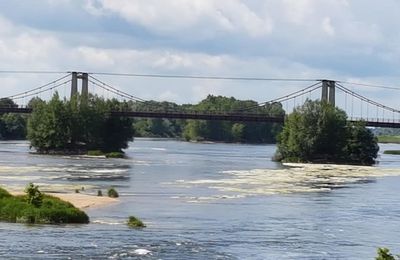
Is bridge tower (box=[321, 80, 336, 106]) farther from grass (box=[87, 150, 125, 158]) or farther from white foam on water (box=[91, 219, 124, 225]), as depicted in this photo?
white foam on water (box=[91, 219, 124, 225])

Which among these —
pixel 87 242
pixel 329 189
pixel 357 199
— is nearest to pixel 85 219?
pixel 87 242

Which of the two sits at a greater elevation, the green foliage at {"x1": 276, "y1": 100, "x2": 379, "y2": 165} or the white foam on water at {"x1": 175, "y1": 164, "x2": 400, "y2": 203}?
the green foliage at {"x1": 276, "y1": 100, "x2": 379, "y2": 165}

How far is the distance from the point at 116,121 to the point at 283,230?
107341 millimetres

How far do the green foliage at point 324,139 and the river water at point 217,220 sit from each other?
4496 centimetres


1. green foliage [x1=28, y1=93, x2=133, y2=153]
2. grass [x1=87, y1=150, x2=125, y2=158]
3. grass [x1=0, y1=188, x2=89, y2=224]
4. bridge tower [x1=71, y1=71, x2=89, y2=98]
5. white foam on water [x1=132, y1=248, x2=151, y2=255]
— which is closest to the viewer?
white foam on water [x1=132, y1=248, x2=151, y2=255]

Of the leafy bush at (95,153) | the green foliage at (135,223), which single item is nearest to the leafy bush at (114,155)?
the leafy bush at (95,153)

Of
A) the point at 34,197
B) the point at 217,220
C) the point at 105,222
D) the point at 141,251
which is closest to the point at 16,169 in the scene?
the point at 217,220

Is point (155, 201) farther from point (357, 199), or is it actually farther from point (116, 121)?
point (116, 121)

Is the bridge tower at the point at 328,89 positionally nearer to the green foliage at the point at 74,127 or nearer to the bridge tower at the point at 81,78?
the green foliage at the point at 74,127

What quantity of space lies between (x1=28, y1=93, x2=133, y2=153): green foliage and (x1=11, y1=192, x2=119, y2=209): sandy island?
82.2 m

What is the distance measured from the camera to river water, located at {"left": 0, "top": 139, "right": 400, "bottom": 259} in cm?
3653

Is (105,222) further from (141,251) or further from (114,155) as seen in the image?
(114,155)

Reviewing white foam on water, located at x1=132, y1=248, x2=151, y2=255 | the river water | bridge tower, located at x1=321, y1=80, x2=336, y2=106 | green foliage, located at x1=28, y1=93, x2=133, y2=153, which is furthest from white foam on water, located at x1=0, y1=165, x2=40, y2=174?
bridge tower, located at x1=321, y1=80, x2=336, y2=106

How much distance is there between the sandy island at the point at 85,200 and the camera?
52.9 meters
